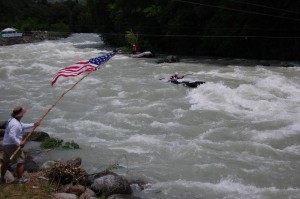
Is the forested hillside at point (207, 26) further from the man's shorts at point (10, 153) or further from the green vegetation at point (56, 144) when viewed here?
the man's shorts at point (10, 153)

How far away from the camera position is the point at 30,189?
7.74 metres

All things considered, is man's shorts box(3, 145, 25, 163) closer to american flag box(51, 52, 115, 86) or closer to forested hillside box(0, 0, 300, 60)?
american flag box(51, 52, 115, 86)

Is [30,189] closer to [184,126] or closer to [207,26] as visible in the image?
[184,126]

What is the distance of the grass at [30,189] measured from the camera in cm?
740

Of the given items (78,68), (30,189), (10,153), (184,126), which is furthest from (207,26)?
(30,189)

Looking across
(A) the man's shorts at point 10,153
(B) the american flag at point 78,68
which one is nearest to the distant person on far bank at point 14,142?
(A) the man's shorts at point 10,153

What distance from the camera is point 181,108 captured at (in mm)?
16391

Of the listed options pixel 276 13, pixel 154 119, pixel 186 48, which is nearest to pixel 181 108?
pixel 154 119

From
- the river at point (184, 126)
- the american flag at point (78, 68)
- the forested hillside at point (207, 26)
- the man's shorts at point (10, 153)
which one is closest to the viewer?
the man's shorts at point (10, 153)

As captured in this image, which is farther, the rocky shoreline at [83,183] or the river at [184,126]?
the river at [184,126]

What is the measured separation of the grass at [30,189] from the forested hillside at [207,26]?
21.0 metres

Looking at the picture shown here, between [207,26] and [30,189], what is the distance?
29.1 meters

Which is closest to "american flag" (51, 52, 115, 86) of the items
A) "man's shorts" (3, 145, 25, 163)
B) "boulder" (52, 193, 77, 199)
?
"man's shorts" (3, 145, 25, 163)

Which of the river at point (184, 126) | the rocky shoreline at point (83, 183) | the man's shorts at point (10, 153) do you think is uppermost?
the man's shorts at point (10, 153)
